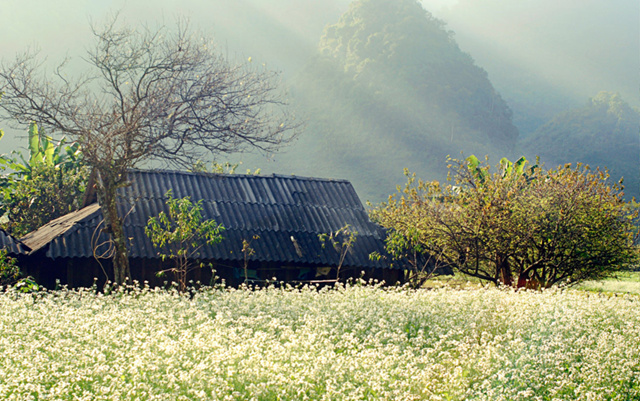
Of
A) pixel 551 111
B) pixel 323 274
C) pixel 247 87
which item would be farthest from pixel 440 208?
pixel 551 111

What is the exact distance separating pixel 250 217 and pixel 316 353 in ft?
34.7

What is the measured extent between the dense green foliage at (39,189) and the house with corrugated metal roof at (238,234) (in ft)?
20.8

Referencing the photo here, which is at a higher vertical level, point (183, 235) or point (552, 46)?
point (552, 46)

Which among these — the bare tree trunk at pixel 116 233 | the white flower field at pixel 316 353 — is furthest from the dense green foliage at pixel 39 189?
the white flower field at pixel 316 353

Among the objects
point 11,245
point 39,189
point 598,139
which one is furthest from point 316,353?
point 598,139

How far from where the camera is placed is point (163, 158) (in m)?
14.0

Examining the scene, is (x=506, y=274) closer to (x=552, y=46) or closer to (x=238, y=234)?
(x=238, y=234)

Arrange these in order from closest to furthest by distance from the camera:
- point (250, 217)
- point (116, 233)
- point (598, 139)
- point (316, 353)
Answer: point (316, 353), point (116, 233), point (250, 217), point (598, 139)

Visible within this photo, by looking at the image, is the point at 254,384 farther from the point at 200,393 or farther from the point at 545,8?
the point at 545,8

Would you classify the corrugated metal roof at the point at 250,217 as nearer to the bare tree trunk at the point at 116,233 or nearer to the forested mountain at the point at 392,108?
the bare tree trunk at the point at 116,233

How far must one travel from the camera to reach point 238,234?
53.5 feet

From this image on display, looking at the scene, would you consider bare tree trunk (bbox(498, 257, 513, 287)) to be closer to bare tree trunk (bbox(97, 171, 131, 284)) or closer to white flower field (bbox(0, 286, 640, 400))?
white flower field (bbox(0, 286, 640, 400))

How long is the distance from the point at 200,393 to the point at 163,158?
9.46m

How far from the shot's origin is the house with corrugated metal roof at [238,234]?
1517 cm
